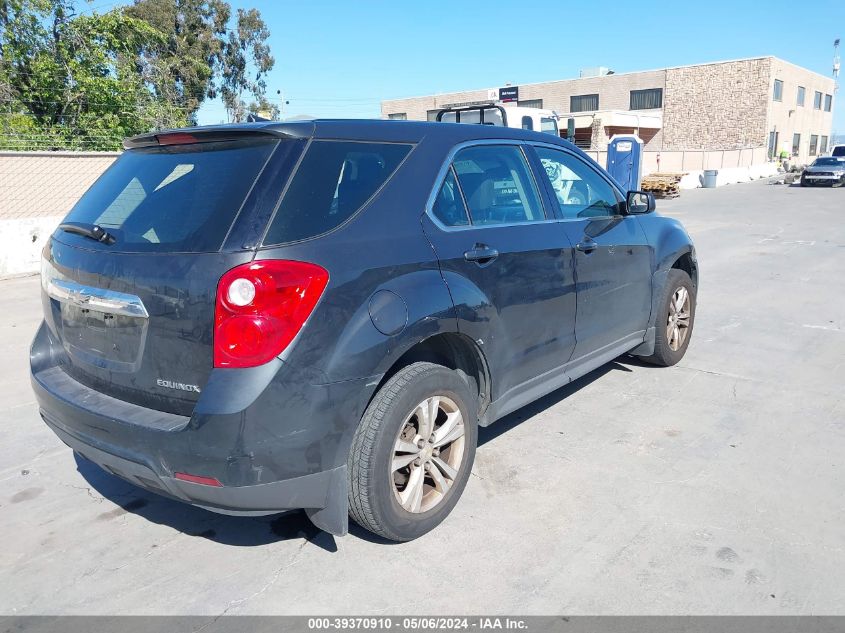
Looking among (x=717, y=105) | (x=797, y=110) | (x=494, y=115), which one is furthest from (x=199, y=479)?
(x=797, y=110)

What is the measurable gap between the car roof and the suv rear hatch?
1.1 inches

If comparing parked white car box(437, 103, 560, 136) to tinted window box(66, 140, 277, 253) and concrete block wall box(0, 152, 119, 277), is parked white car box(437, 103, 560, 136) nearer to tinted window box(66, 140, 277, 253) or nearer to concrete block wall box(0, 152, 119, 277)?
concrete block wall box(0, 152, 119, 277)

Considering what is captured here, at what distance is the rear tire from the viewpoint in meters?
5.29

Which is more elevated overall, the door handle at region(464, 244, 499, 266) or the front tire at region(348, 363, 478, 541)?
the door handle at region(464, 244, 499, 266)

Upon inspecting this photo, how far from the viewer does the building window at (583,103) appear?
5728 cm

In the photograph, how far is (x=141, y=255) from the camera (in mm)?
2768

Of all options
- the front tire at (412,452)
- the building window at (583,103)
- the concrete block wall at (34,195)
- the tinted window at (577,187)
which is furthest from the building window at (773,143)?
the front tire at (412,452)

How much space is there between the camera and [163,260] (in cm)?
269

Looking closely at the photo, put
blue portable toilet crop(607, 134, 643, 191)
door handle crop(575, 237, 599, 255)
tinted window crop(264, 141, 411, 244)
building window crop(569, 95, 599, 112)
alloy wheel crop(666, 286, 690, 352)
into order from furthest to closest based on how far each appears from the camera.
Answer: building window crop(569, 95, 599, 112) → blue portable toilet crop(607, 134, 643, 191) → alloy wheel crop(666, 286, 690, 352) → door handle crop(575, 237, 599, 255) → tinted window crop(264, 141, 411, 244)

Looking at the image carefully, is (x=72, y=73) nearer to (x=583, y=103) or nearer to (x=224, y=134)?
(x=224, y=134)

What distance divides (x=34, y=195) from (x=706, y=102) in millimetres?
51113

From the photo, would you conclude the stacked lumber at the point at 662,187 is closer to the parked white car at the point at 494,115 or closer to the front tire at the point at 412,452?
the parked white car at the point at 494,115

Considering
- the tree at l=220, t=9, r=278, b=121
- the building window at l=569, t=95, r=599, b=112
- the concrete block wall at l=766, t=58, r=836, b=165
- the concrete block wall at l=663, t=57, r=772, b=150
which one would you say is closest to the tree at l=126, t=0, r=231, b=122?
the tree at l=220, t=9, r=278, b=121

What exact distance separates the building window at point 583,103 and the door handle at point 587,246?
2252 inches
